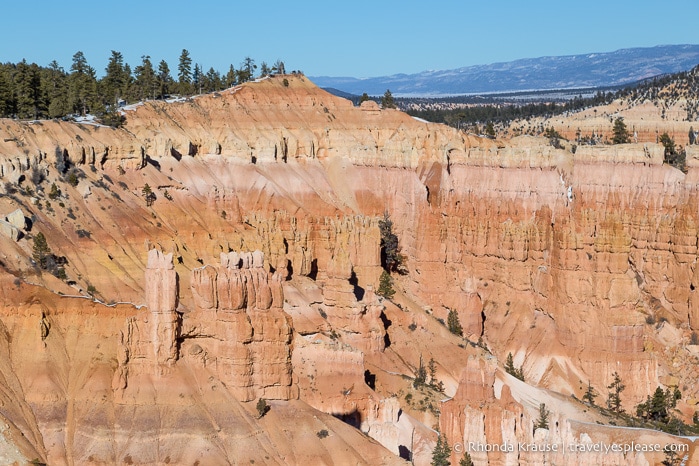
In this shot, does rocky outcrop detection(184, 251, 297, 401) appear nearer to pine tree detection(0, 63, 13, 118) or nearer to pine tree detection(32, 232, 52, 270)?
pine tree detection(32, 232, 52, 270)

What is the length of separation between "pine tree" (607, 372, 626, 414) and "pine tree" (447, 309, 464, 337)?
12821 mm

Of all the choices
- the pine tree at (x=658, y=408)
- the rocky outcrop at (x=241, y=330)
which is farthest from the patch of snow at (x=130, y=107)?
the pine tree at (x=658, y=408)

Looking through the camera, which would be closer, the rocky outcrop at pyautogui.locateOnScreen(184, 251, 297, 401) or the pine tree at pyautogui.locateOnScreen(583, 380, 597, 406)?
the rocky outcrop at pyautogui.locateOnScreen(184, 251, 297, 401)

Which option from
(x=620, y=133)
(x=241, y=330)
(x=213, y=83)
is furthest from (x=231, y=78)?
(x=241, y=330)

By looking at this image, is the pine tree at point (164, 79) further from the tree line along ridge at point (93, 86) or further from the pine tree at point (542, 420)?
the pine tree at point (542, 420)

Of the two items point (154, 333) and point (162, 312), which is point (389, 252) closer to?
point (162, 312)

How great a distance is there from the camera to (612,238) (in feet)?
350

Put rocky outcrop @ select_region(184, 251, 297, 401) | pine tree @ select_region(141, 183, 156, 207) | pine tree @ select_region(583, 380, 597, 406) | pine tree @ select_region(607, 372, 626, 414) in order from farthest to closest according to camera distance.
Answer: pine tree @ select_region(141, 183, 156, 207), pine tree @ select_region(583, 380, 597, 406), pine tree @ select_region(607, 372, 626, 414), rocky outcrop @ select_region(184, 251, 297, 401)

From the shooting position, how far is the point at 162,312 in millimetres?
70312

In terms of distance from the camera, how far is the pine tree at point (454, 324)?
109562 millimetres

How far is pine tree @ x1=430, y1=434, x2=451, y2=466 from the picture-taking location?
70956 mm

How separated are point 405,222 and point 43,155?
37618 millimetres

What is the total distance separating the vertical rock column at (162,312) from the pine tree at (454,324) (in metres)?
41.7

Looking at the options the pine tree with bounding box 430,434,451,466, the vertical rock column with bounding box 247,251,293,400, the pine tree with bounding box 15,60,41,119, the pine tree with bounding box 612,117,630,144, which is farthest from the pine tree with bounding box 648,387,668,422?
the pine tree with bounding box 15,60,41,119
